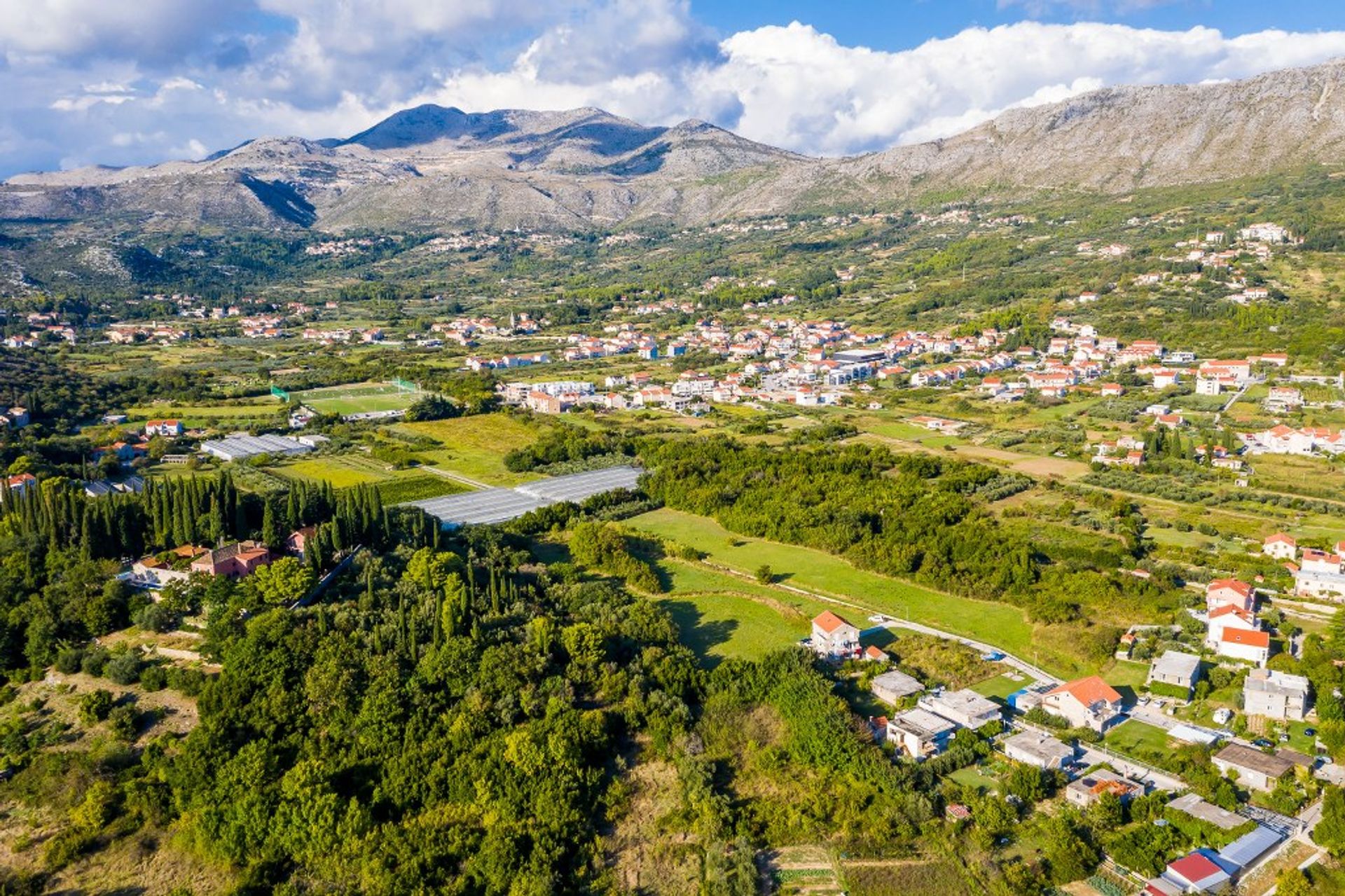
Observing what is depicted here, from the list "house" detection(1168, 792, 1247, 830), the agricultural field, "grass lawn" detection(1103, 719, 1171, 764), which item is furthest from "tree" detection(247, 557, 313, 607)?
"house" detection(1168, 792, 1247, 830)

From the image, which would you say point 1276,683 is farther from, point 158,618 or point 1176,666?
point 158,618

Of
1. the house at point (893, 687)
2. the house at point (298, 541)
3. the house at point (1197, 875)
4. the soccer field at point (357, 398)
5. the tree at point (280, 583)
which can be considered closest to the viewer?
the house at point (1197, 875)

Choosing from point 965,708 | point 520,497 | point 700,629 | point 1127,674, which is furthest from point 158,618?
point 1127,674

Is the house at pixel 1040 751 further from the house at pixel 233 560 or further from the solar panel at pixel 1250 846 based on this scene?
the house at pixel 233 560

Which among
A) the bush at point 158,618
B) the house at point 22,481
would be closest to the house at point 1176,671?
the bush at point 158,618

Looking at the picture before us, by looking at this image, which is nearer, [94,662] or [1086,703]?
[1086,703]

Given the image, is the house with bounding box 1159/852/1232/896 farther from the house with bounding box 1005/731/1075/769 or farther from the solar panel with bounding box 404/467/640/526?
the solar panel with bounding box 404/467/640/526

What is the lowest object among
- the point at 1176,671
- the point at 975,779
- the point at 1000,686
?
the point at 975,779
